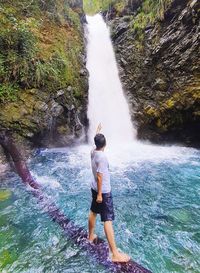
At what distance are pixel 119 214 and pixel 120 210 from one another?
183 mm

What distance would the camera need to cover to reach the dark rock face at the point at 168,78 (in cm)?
1170

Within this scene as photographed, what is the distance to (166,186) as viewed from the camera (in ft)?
24.9

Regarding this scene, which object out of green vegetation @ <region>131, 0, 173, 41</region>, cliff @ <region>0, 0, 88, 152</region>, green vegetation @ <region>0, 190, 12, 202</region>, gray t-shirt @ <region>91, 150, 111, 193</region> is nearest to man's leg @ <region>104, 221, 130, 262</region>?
gray t-shirt @ <region>91, 150, 111, 193</region>

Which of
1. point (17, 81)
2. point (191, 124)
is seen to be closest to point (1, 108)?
point (17, 81)

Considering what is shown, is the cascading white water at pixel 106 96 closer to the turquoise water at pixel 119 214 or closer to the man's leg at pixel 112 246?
the turquoise water at pixel 119 214

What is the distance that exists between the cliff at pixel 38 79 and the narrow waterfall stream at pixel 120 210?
3.03ft

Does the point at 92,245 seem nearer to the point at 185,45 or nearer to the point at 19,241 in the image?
the point at 19,241

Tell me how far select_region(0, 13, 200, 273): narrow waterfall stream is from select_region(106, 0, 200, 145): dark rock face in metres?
1.11

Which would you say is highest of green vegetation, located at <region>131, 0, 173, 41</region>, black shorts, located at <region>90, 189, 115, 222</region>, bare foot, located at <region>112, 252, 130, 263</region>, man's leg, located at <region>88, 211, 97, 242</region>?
green vegetation, located at <region>131, 0, 173, 41</region>

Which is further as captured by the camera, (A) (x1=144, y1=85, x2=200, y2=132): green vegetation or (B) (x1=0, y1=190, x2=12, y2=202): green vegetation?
(A) (x1=144, y1=85, x2=200, y2=132): green vegetation

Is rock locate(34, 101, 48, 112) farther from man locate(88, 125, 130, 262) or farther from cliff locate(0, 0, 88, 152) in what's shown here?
man locate(88, 125, 130, 262)

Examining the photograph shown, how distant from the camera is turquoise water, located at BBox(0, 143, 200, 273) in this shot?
4633mm

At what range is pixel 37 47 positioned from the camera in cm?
1144

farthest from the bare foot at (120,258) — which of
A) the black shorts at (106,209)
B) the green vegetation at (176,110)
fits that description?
the green vegetation at (176,110)
